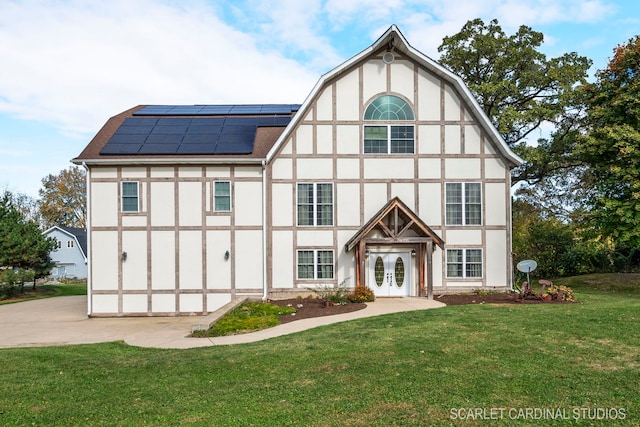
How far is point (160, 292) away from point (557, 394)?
15.4m

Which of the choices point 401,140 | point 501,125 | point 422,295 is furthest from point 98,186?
point 501,125

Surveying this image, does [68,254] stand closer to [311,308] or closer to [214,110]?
[214,110]

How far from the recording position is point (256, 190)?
60.9 ft

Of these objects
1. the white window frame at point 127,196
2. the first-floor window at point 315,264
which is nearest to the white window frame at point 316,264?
the first-floor window at point 315,264

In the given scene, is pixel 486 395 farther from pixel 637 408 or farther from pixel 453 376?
pixel 637 408

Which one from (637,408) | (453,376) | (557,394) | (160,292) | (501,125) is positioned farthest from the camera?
(501,125)

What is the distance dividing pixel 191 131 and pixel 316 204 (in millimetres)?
6608

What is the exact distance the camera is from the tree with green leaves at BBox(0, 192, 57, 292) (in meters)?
28.0

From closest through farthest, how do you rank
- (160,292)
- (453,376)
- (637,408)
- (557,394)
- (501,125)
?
(637,408)
(557,394)
(453,376)
(160,292)
(501,125)

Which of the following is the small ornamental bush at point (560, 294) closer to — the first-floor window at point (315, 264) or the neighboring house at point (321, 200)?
the neighboring house at point (321, 200)

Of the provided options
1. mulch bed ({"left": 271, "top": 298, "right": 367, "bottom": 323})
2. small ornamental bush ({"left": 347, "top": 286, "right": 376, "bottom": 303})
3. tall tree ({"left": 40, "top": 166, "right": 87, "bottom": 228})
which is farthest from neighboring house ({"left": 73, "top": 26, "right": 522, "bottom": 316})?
tall tree ({"left": 40, "top": 166, "right": 87, "bottom": 228})

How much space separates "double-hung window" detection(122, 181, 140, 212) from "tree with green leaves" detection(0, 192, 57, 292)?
14.6 metres

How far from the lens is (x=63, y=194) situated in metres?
55.4

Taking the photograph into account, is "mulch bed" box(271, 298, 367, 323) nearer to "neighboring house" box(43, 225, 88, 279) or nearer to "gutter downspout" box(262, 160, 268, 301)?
"gutter downspout" box(262, 160, 268, 301)
